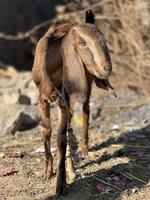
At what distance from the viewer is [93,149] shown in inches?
243

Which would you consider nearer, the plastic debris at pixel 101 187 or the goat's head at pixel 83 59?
the goat's head at pixel 83 59

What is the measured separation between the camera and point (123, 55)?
891cm

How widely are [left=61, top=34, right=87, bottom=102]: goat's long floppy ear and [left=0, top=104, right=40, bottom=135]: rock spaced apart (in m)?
2.66

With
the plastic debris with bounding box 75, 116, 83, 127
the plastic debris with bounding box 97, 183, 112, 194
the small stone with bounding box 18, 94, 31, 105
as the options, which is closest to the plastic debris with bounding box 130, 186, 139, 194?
the plastic debris with bounding box 97, 183, 112, 194

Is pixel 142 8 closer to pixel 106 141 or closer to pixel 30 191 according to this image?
pixel 106 141

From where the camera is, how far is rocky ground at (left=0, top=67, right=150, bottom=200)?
5059 mm

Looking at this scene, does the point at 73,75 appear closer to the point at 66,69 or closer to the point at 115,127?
the point at 66,69

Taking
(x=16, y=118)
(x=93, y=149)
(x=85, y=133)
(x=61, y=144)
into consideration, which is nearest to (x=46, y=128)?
(x=61, y=144)

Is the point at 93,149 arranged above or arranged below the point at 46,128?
below

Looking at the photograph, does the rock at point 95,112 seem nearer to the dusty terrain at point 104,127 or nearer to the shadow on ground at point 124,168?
the dusty terrain at point 104,127

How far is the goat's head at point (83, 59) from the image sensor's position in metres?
4.24

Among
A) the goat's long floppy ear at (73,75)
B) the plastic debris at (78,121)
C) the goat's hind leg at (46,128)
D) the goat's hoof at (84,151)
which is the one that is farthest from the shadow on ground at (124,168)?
the goat's long floppy ear at (73,75)

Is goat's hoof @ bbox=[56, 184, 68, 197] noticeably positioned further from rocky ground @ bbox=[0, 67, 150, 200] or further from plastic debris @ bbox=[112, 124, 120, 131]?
plastic debris @ bbox=[112, 124, 120, 131]

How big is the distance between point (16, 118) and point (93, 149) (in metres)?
1.16
